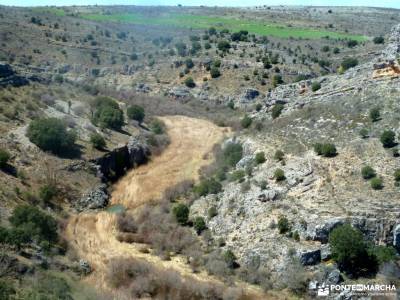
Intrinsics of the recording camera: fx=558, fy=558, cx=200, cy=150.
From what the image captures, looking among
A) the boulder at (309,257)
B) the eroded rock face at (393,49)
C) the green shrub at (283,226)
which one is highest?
the eroded rock face at (393,49)

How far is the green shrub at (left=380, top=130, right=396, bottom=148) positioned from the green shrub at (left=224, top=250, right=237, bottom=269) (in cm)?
1529

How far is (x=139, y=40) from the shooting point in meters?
105

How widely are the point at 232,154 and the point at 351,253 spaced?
69.4 feet

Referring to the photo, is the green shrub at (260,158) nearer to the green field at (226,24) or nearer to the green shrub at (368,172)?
the green shrub at (368,172)

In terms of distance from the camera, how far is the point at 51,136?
1986 inches

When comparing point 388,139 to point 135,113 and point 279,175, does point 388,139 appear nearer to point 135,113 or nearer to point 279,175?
point 279,175

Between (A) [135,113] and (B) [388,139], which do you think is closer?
(B) [388,139]

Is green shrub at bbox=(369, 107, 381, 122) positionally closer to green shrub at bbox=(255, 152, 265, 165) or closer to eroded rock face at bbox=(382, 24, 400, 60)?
green shrub at bbox=(255, 152, 265, 165)

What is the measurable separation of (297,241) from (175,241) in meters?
8.68

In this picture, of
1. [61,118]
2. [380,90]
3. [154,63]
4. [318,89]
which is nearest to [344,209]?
[380,90]

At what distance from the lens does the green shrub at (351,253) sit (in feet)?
106

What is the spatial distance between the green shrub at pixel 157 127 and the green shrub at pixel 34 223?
29.0m

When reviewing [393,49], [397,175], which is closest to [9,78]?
[393,49]

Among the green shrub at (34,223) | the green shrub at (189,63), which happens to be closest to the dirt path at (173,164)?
the green shrub at (34,223)
